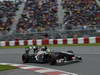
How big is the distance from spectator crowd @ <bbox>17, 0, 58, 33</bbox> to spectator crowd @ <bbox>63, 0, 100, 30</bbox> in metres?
0.84

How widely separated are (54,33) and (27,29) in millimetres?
2950

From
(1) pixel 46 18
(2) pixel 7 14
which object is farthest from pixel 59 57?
(2) pixel 7 14

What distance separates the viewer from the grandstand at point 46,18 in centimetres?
1797

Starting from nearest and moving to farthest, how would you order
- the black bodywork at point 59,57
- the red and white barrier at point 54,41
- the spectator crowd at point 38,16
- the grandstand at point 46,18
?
the black bodywork at point 59,57
the red and white barrier at point 54,41
the grandstand at point 46,18
the spectator crowd at point 38,16

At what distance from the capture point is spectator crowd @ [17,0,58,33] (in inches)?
774

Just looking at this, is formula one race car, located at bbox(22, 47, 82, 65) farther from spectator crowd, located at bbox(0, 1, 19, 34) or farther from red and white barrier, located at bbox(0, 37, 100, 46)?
spectator crowd, located at bbox(0, 1, 19, 34)

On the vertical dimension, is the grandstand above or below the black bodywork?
above

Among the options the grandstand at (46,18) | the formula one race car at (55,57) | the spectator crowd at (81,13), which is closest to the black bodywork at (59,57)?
the formula one race car at (55,57)

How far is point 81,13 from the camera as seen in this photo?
19797 mm

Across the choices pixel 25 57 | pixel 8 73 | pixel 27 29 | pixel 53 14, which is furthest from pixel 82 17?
pixel 8 73

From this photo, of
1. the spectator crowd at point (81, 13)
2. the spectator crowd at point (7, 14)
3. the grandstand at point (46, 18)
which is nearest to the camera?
the grandstand at point (46, 18)

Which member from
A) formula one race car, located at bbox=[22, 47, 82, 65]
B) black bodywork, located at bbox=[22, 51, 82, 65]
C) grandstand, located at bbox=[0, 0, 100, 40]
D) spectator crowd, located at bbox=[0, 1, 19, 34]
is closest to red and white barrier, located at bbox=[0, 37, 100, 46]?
grandstand, located at bbox=[0, 0, 100, 40]

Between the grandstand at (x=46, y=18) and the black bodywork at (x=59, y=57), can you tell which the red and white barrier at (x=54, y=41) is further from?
the black bodywork at (x=59, y=57)

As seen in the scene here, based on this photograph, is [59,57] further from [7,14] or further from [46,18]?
[7,14]
